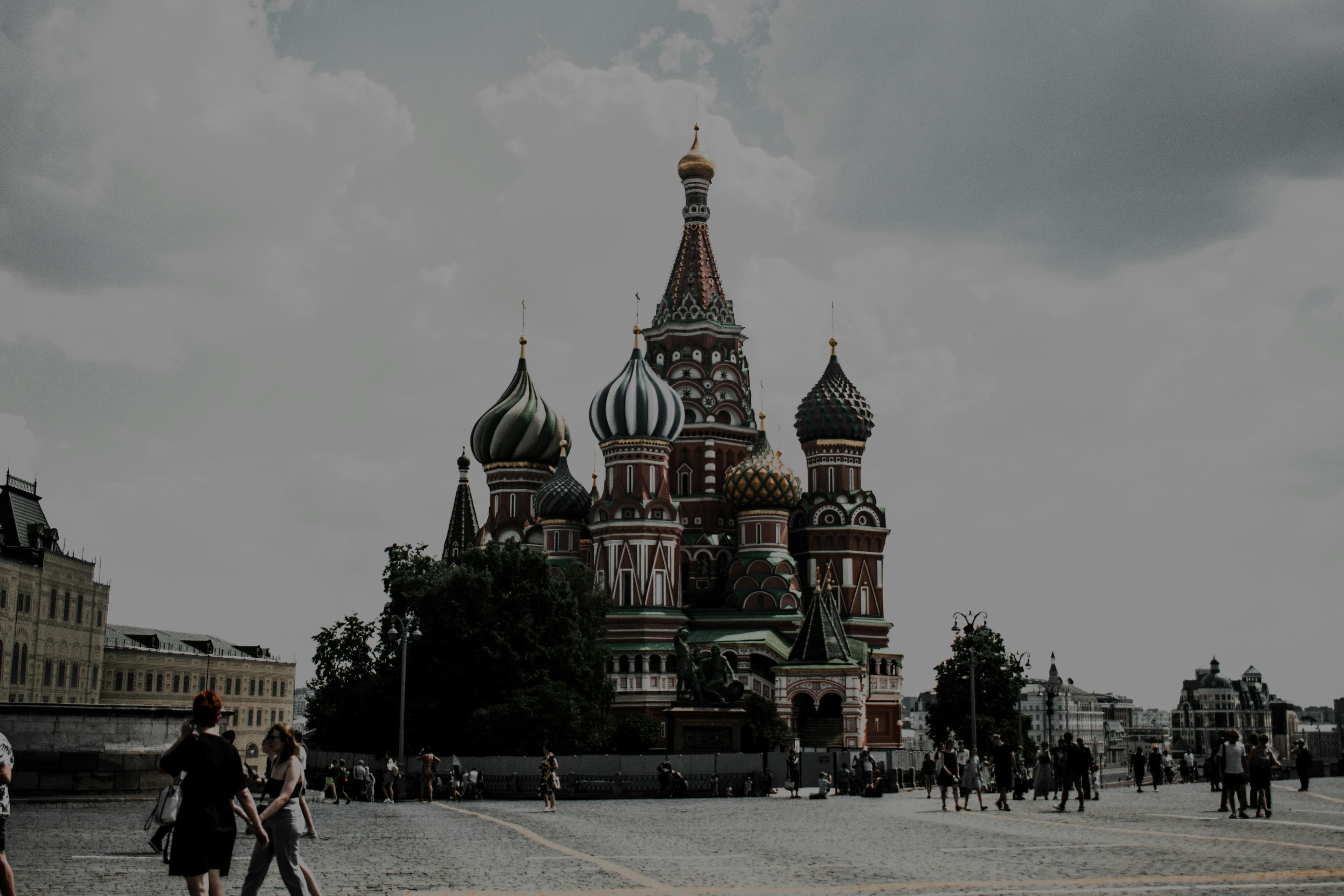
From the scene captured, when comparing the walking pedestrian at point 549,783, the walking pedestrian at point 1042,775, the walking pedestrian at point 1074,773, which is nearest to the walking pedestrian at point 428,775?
the walking pedestrian at point 549,783

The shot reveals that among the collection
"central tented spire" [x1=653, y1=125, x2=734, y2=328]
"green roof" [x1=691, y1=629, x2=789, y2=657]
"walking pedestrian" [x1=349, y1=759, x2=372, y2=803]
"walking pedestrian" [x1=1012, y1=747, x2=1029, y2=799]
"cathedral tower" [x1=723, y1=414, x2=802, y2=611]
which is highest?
"central tented spire" [x1=653, y1=125, x2=734, y2=328]

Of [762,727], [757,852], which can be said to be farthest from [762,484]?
[757,852]

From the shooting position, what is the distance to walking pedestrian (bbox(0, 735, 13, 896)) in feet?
35.4

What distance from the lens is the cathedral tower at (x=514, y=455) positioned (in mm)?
81938

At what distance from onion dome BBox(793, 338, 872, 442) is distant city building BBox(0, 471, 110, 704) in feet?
133

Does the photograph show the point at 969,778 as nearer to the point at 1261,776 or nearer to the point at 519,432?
the point at 1261,776

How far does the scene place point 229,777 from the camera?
9.67m

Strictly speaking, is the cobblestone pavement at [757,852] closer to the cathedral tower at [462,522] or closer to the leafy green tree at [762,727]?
the leafy green tree at [762,727]

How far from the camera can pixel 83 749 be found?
25203 millimetres

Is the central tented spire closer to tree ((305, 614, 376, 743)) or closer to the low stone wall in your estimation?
tree ((305, 614, 376, 743))

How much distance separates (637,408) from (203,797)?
2456 inches

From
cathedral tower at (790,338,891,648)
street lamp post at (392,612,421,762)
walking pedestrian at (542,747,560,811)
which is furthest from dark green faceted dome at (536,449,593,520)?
walking pedestrian at (542,747,560,811)

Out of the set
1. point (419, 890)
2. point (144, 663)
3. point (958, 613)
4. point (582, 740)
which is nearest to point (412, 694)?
point (582, 740)

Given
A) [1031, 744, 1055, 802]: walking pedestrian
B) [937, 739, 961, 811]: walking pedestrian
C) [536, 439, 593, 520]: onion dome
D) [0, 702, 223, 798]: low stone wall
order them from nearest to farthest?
[0, 702, 223, 798]: low stone wall
[937, 739, 961, 811]: walking pedestrian
[1031, 744, 1055, 802]: walking pedestrian
[536, 439, 593, 520]: onion dome
